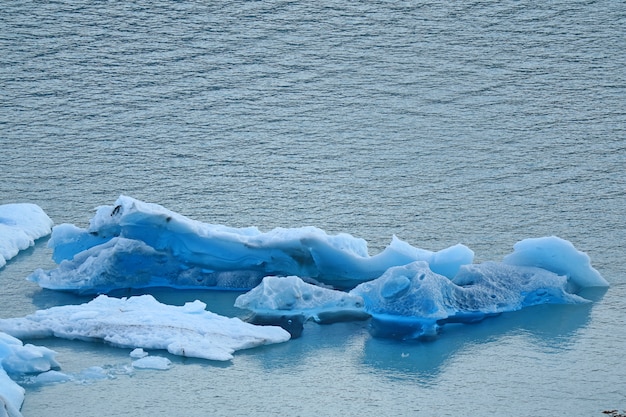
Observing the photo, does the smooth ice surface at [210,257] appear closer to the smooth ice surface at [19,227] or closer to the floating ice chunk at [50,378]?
the smooth ice surface at [19,227]

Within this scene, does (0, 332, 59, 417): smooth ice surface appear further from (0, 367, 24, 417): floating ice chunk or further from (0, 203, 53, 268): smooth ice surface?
(0, 203, 53, 268): smooth ice surface

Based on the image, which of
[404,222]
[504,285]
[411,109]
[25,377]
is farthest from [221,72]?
[25,377]

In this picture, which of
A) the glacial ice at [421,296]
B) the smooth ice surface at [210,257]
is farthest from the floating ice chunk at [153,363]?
the smooth ice surface at [210,257]

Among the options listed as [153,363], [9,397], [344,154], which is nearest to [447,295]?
[153,363]

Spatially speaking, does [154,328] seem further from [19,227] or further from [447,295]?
[19,227]

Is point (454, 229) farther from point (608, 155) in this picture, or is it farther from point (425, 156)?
point (608, 155)

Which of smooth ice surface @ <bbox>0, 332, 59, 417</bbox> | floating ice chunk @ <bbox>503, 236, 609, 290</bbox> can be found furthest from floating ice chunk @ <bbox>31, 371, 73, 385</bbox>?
floating ice chunk @ <bbox>503, 236, 609, 290</bbox>
